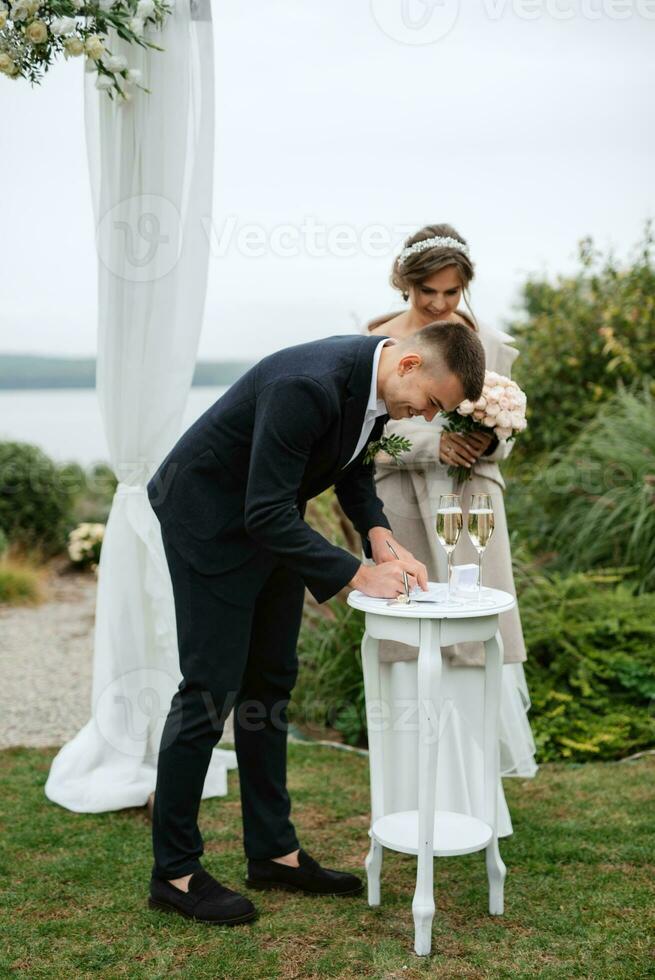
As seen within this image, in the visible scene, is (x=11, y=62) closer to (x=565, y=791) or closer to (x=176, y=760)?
(x=176, y=760)

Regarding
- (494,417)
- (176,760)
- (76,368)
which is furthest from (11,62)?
(76,368)

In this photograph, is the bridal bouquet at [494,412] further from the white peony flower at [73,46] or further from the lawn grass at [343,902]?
the white peony flower at [73,46]

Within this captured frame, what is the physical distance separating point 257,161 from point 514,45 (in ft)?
5.61

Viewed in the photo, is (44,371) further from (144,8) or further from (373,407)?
(373,407)

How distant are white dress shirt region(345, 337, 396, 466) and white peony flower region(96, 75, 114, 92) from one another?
4.94 feet

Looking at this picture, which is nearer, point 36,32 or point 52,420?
point 36,32

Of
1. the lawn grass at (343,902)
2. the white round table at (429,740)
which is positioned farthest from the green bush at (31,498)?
the white round table at (429,740)

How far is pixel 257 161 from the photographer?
6102 mm

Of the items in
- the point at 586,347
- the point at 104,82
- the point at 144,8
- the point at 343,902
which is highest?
the point at 144,8

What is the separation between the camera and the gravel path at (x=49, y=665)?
4988 millimetres

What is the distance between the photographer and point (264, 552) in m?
2.74

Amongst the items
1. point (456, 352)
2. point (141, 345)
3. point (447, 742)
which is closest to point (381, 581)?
point (456, 352)

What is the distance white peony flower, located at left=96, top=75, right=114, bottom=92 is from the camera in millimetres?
3312

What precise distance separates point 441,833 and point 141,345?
2.02 metres
